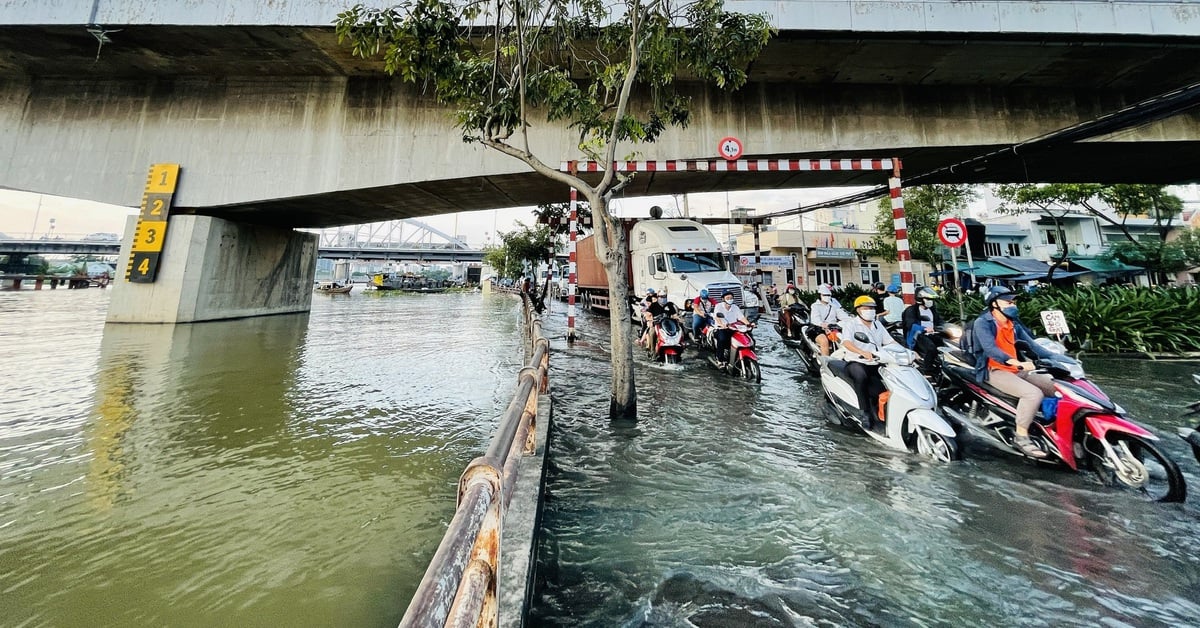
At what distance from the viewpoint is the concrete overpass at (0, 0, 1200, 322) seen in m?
8.95

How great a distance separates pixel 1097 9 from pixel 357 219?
18820 mm

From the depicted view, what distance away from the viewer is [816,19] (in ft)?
26.3

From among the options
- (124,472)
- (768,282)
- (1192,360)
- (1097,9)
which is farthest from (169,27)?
(768,282)

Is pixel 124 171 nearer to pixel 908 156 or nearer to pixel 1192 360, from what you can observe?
pixel 908 156

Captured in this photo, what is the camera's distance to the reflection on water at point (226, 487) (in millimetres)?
1828

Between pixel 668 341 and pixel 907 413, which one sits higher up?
pixel 668 341

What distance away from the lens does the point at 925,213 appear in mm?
21219

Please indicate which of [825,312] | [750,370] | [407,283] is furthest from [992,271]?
[407,283]

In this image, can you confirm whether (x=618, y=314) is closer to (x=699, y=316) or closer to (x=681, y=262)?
(x=699, y=316)

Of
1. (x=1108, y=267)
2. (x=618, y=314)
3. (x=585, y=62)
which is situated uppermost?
(x=1108, y=267)

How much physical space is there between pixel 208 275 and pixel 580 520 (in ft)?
48.2

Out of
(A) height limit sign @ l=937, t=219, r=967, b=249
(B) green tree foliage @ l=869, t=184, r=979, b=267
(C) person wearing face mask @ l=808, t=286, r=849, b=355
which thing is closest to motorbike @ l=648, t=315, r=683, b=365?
(C) person wearing face mask @ l=808, t=286, r=849, b=355

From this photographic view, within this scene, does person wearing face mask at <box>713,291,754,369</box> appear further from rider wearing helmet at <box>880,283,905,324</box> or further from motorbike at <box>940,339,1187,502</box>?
motorbike at <box>940,339,1187,502</box>

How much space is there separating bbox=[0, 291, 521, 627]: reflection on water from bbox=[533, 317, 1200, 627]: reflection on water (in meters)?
0.88
